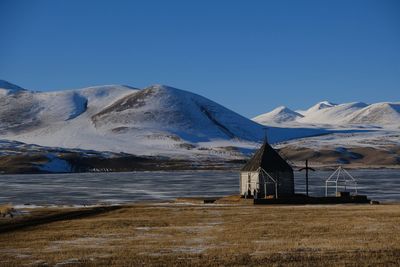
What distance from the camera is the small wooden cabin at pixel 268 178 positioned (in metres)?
73.8

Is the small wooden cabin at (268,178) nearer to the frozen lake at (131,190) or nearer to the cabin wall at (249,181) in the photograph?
the cabin wall at (249,181)

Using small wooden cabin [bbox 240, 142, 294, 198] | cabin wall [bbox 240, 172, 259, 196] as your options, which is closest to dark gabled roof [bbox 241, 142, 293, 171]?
small wooden cabin [bbox 240, 142, 294, 198]

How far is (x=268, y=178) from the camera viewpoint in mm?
74250

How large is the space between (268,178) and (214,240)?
Answer: 4061 centimetres

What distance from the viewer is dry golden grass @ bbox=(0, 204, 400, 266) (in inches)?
1080

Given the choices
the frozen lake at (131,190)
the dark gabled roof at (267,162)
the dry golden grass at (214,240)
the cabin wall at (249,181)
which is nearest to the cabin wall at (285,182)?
the dark gabled roof at (267,162)

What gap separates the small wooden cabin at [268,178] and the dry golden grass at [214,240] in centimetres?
2282

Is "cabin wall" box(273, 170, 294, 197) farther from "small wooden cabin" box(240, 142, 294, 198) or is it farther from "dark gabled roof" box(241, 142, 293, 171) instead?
"dark gabled roof" box(241, 142, 293, 171)

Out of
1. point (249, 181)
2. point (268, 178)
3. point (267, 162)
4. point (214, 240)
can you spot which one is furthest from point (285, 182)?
point (214, 240)

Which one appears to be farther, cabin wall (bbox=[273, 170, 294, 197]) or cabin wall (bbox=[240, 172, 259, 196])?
cabin wall (bbox=[240, 172, 259, 196])

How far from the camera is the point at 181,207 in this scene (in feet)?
195

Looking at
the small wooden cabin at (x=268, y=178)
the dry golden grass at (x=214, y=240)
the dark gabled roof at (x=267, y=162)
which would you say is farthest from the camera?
the dark gabled roof at (x=267, y=162)

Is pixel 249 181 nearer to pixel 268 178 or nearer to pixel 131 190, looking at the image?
pixel 268 178

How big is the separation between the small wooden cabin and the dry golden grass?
22.8 meters
